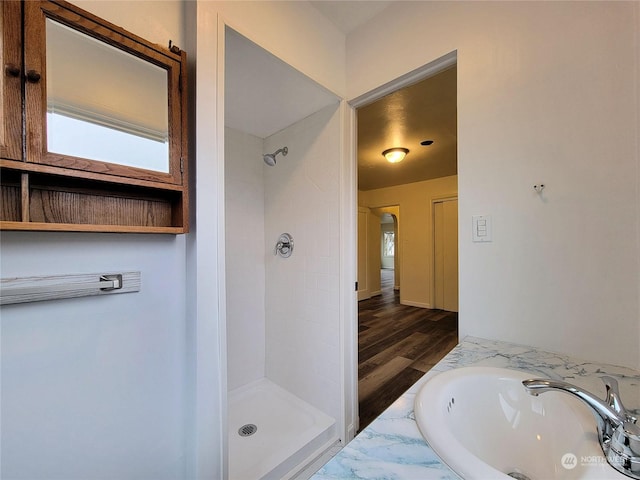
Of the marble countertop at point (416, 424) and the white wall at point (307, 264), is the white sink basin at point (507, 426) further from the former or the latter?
the white wall at point (307, 264)

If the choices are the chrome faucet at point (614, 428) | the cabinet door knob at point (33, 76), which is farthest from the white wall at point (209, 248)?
the chrome faucet at point (614, 428)

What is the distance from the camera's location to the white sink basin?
0.52 metres

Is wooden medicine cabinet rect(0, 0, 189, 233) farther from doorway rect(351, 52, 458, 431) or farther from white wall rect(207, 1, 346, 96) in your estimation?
doorway rect(351, 52, 458, 431)

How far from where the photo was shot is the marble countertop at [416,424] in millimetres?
441

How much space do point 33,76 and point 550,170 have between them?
5.44ft

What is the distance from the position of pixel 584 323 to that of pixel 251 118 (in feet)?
7.00

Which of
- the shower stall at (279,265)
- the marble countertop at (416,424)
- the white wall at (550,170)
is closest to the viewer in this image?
the marble countertop at (416,424)

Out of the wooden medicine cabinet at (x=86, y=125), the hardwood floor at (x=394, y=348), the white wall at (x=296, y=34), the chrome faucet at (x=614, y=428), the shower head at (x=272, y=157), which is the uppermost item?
the white wall at (x=296, y=34)

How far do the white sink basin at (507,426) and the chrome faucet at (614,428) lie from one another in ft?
0.07

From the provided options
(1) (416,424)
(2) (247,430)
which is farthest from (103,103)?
(2) (247,430)

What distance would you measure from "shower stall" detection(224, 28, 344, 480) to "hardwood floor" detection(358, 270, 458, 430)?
1.78 feet

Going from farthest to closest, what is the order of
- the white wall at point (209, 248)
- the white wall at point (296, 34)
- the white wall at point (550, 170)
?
the white wall at point (296, 34) → the white wall at point (209, 248) → the white wall at point (550, 170)

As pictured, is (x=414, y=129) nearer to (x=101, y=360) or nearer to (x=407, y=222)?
(x=407, y=222)

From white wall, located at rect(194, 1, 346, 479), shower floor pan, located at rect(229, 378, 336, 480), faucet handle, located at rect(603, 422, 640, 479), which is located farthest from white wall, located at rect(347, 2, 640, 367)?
shower floor pan, located at rect(229, 378, 336, 480)
